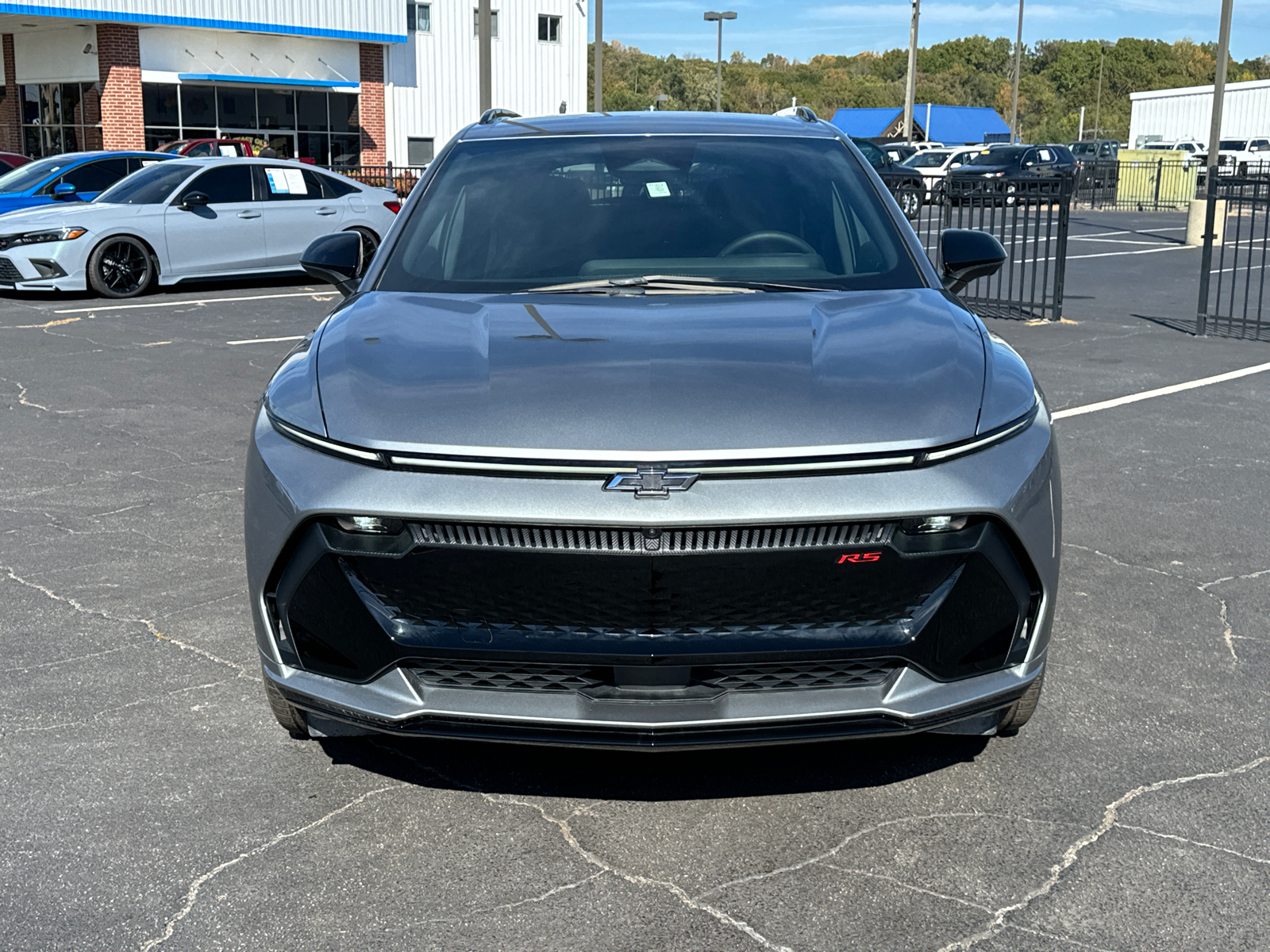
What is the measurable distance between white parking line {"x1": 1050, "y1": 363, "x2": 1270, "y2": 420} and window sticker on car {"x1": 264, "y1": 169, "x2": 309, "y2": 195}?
33.7ft

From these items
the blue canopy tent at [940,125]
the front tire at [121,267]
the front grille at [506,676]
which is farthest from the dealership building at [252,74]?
the front grille at [506,676]

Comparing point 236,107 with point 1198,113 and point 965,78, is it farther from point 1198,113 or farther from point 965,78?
point 965,78

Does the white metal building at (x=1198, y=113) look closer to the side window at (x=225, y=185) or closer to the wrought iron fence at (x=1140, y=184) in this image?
the wrought iron fence at (x=1140, y=184)

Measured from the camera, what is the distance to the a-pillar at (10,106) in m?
37.0

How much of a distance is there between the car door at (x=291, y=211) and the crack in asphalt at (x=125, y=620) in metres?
10.8

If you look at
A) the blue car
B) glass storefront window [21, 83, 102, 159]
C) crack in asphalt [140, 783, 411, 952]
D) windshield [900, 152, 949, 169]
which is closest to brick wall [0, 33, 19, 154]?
glass storefront window [21, 83, 102, 159]

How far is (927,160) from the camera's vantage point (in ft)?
124

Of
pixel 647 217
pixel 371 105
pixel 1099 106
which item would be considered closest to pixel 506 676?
pixel 647 217

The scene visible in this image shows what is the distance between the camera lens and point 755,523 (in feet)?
8.84

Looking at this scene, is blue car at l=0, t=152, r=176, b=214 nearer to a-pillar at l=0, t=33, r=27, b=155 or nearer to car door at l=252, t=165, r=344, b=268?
car door at l=252, t=165, r=344, b=268

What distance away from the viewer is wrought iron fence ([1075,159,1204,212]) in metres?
35.4

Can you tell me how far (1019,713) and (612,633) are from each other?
1.22m

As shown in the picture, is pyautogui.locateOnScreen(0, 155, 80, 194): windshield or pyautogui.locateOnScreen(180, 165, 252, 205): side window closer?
pyautogui.locateOnScreen(180, 165, 252, 205): side window

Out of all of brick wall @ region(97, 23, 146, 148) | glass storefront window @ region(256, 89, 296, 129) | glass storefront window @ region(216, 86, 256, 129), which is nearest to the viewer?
brick wall @ region(97, 23, 146, 148)
